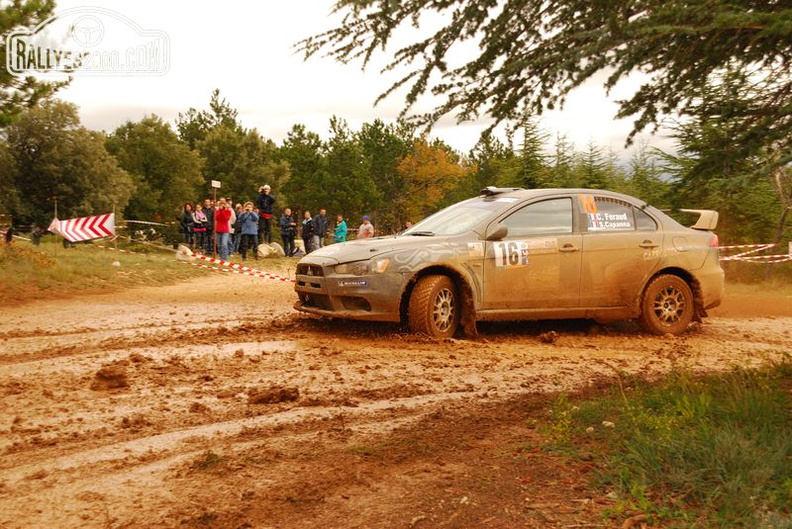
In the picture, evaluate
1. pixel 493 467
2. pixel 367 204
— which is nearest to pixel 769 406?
pixel 493 467

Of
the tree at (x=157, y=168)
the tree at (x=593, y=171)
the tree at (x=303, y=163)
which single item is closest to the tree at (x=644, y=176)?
the tree at (x=593, y=171)

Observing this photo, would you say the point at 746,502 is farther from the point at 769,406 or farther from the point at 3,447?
the point at 3,447

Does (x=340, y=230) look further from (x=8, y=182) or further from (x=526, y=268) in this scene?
(x=8, y=182)

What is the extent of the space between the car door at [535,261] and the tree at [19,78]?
33.8ft

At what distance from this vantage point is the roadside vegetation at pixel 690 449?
3439mm

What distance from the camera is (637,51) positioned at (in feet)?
14.7

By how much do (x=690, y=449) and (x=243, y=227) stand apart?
22199mm

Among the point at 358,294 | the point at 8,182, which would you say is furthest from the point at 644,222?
the point at 8,182

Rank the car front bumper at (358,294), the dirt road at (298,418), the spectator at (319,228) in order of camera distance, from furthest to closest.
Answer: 1. the spectator at (319,228)
2. the car front bumper at (358,294)
3. the dirt road at (298,418)

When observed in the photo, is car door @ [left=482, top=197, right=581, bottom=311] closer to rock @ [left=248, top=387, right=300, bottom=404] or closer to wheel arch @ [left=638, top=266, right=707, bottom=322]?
wheel arch @ [left=638, top=266, right=707, bottom=322]

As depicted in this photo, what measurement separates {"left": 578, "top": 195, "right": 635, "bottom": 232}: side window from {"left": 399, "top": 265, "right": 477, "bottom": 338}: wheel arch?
1.90m

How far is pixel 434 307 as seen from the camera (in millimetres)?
8422

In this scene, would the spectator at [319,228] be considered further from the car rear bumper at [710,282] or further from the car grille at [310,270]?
the car rear bumper at [710,282]

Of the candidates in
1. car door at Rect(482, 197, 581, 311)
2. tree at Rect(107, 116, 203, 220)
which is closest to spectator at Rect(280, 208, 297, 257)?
car door at Rect(482, 197, 581, 311)
